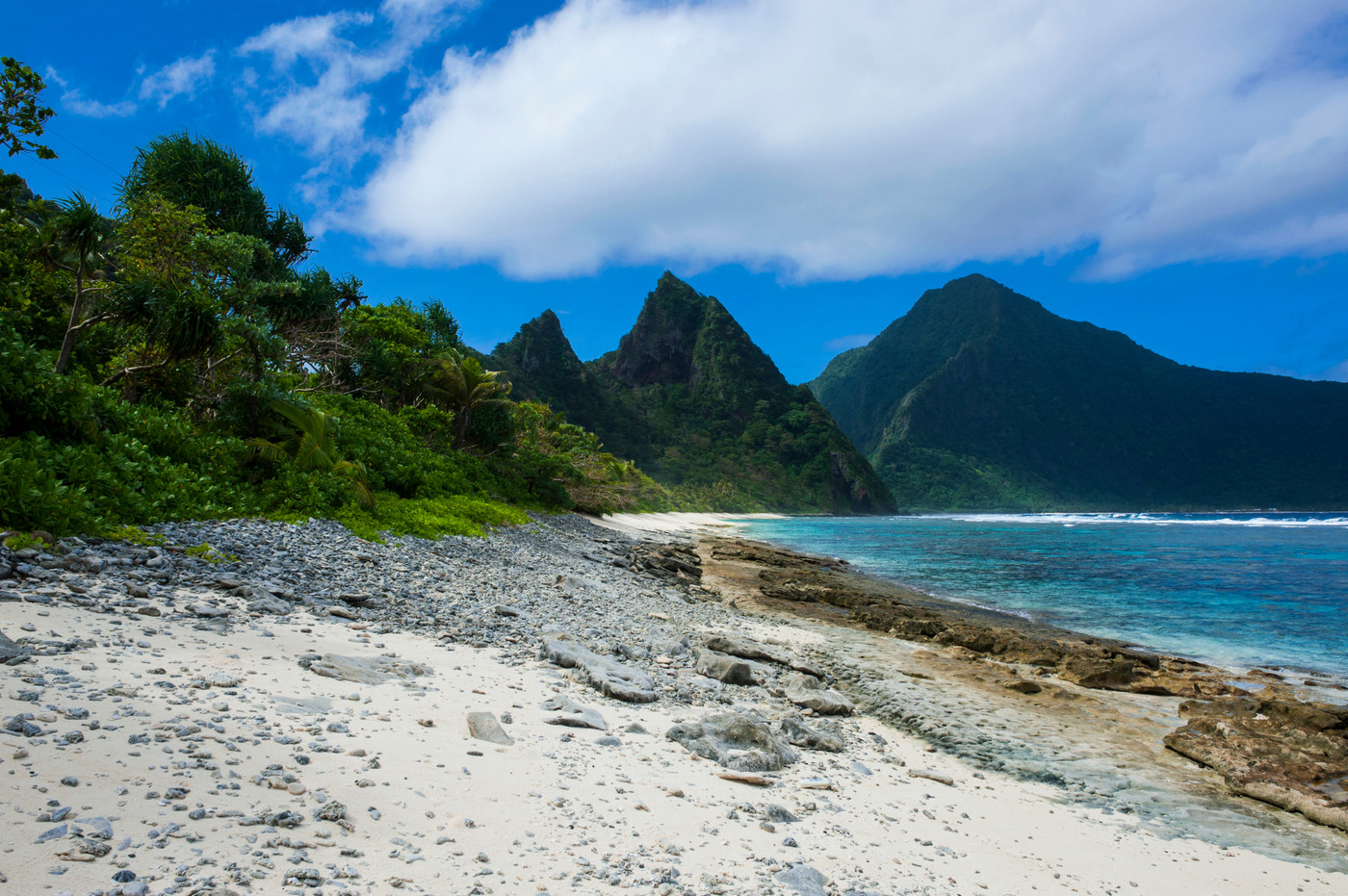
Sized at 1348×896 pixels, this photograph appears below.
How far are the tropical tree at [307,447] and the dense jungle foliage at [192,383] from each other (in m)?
0.05

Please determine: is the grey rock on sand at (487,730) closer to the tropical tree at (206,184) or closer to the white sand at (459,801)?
the white sand at (459,801)

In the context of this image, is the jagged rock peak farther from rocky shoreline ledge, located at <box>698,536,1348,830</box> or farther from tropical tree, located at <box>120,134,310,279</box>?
rocky shoreline ledge, located at <box>698,536,1348,830</box>

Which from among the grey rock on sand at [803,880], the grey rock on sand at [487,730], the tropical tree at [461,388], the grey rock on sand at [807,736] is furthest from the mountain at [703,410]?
the grey rock on sand at [803,880]

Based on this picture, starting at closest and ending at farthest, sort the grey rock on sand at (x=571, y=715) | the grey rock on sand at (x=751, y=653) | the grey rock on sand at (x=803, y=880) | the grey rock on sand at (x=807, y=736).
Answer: the grey rock on sand at (x=803, y=880) < the grey rock on sand at (x=571, y=715) < the grey rock on sand at (x=807, y=736) < the grey rock on sand at (x=751, y=653)

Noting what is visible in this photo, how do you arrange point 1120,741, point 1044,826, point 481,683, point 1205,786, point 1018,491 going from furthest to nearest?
point 1018,491 → point 1120,741 → point 1205,786 → point 481,683 → point 1044,826

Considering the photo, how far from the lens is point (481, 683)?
253 inches

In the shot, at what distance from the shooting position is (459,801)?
13.2 feet

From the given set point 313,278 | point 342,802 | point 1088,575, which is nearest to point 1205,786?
point 342,802

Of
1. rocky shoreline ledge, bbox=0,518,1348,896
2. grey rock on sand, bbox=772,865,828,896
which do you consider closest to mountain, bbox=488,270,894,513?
rocky shoreline ledge, bbox=0,518,1348,896

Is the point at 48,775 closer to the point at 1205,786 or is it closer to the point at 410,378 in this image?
the point at 1205,786

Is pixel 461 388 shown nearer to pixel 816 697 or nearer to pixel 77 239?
pixel 77 239

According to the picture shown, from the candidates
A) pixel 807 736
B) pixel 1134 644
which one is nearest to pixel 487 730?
pixel 807 736

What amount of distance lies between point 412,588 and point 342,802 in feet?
22.1

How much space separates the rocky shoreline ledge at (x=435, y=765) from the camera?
10.2 feet
